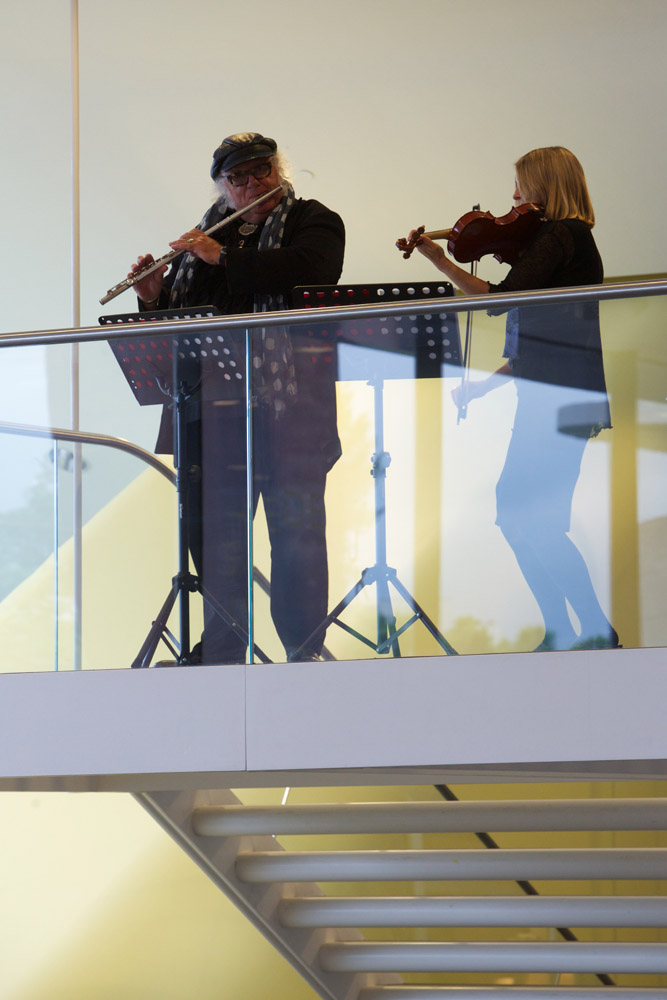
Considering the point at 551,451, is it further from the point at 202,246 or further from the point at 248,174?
the point at 248,174

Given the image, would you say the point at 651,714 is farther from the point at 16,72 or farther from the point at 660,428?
the point at 16,72

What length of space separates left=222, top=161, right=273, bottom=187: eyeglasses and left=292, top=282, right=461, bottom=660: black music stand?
0.69 metres

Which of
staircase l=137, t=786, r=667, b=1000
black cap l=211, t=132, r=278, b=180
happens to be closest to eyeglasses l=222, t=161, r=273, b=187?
black cap l=211, t=132, r=278, b=180

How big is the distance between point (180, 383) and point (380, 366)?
50 cm

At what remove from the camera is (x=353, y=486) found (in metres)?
2.70

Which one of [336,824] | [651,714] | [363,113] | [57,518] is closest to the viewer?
[651,714]

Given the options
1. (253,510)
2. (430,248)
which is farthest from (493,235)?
(253,510)

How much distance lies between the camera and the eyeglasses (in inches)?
129

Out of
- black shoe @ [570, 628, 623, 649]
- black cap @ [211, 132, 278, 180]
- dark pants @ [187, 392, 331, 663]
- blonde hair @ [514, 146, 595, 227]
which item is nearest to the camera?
black shoe @ [570, 628, 623, 649]

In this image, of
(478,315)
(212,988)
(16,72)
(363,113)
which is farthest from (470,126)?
(212,988)

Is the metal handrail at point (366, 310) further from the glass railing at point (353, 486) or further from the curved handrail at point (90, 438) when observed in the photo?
the curved handrail at point (90, 438)

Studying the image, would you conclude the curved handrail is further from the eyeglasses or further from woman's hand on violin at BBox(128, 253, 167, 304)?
the eyeglasses

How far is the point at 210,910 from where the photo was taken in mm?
5730

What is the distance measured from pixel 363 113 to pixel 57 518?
12.8 ft
